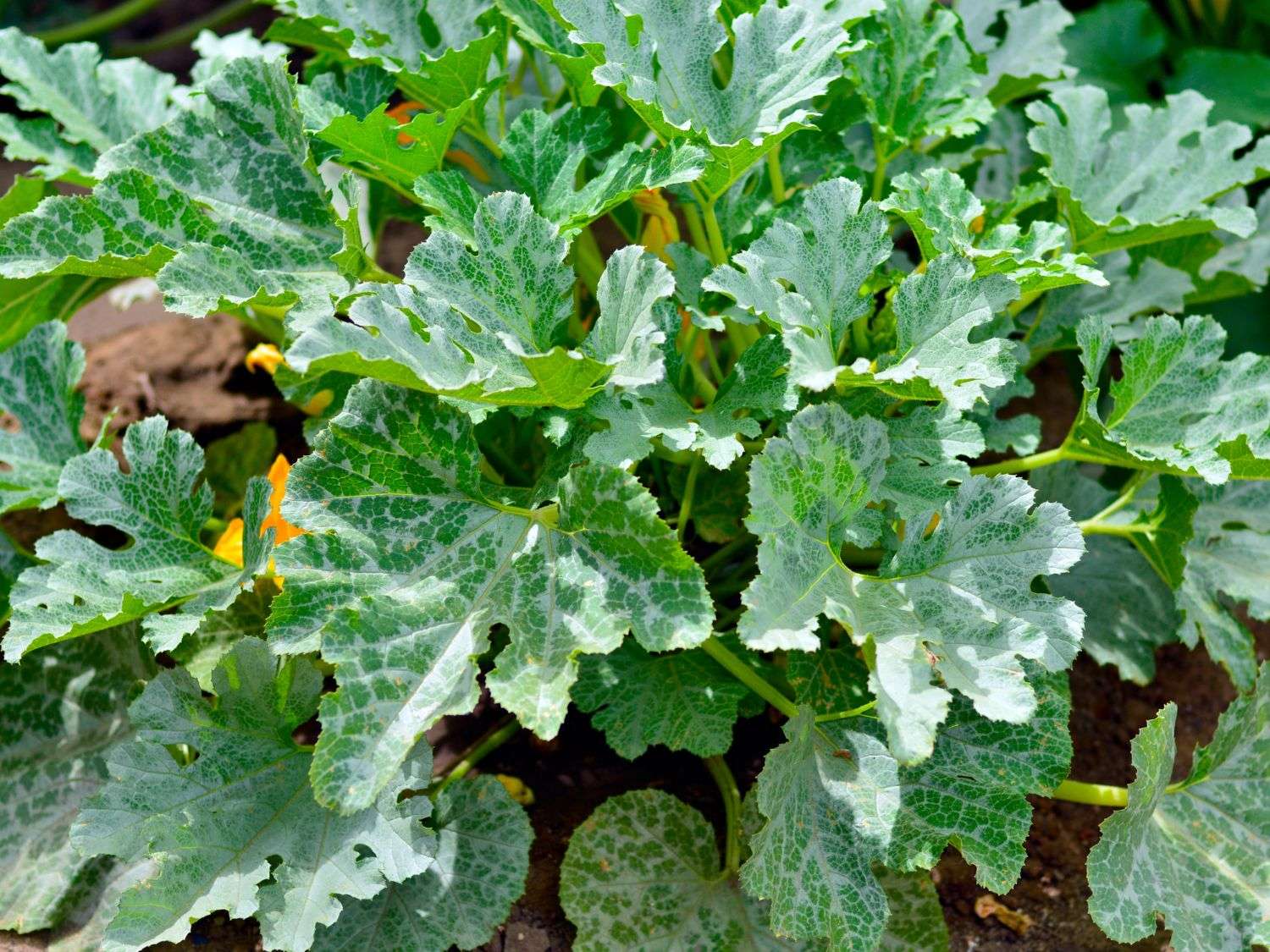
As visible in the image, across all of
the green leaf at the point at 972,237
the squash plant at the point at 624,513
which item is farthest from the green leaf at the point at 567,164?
the green leaf at the point at 972,237

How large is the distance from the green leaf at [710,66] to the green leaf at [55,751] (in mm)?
1111

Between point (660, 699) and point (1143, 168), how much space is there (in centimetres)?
114

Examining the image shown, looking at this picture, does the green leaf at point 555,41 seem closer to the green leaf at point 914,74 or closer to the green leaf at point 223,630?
the green leaf at point 914,74

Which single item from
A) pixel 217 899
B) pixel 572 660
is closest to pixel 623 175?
pixel 572 660

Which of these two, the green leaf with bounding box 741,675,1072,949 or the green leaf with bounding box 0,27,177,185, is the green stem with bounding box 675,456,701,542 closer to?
the green leaf with bounding box 741,675,1072,949

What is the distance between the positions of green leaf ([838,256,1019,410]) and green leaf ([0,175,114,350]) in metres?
1.28

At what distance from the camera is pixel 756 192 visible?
74.7 inches

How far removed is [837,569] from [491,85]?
0.83m

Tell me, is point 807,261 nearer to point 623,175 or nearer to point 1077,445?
point 623,175

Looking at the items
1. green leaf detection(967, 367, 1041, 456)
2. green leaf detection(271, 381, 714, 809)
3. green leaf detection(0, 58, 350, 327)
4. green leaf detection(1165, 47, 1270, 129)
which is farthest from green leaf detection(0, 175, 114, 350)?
green leaf detection(1165, 47, 1270, 129)

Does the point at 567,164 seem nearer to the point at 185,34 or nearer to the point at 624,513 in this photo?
the point at 624,513

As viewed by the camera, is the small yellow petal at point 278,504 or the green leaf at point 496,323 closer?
the green leaf at point 496,323

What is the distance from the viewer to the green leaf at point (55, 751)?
5.80 ft

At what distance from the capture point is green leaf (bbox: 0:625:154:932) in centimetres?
A: 177
